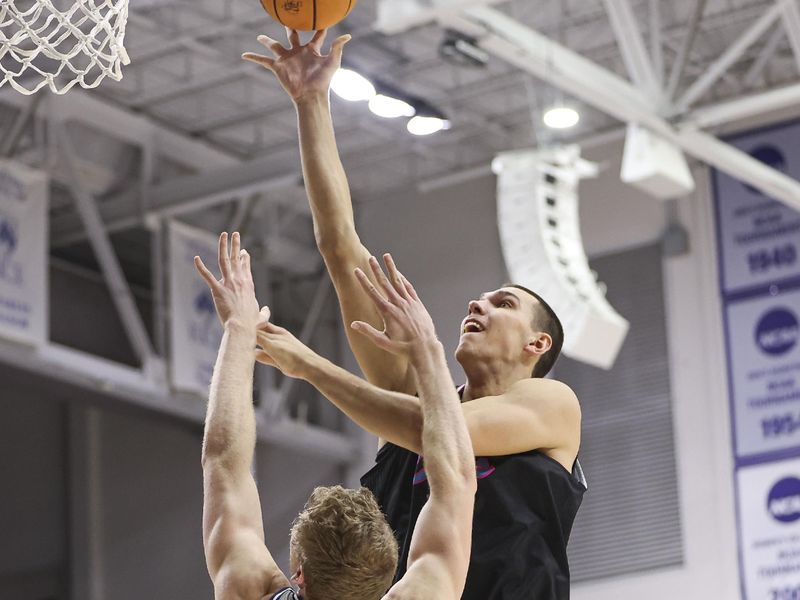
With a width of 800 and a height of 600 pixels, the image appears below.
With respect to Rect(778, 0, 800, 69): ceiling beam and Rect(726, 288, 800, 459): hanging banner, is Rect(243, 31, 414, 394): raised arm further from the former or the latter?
Rect(726, 288, 800, 459): hanging banner

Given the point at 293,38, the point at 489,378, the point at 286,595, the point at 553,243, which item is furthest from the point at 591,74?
the point at 286,595

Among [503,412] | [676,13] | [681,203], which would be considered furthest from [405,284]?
[681,203]

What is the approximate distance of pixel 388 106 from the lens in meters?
13.3

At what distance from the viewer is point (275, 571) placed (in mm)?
3924

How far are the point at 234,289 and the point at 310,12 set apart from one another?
3.41 feet

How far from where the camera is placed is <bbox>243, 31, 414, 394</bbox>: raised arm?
479 centimetres

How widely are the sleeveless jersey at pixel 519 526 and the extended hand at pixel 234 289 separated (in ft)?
2.24

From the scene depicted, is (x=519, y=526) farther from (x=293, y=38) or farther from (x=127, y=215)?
(x=127, y=215)

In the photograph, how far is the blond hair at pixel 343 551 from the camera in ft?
11.9

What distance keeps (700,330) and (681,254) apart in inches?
34.2

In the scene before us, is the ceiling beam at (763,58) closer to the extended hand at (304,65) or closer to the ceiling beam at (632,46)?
the ceiling beam at (632,46)

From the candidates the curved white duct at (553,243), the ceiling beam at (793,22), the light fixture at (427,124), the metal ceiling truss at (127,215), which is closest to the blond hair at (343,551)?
the curved white duct at (553,243)

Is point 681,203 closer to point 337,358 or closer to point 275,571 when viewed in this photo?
point 337,358

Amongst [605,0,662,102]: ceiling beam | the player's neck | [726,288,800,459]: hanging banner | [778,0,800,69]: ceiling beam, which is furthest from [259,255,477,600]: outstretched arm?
[726,288,800,459]: hanging banner
